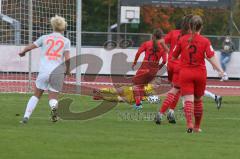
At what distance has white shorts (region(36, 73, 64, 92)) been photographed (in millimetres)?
15562

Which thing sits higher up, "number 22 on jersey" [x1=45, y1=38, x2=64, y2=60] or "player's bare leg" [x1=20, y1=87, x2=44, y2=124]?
"number 22 on jersey" [x1=45, y1=38, x2=64, y2=60]

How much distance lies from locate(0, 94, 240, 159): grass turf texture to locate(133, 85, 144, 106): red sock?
5.31 feet

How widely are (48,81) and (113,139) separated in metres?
2.99

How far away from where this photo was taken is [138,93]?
20.5 metres

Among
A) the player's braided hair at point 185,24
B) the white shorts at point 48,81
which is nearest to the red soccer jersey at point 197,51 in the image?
the player's braided hair at point 185,24

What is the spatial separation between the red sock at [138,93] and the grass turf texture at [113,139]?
5.31 feet

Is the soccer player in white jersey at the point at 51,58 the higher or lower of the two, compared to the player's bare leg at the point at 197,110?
higher

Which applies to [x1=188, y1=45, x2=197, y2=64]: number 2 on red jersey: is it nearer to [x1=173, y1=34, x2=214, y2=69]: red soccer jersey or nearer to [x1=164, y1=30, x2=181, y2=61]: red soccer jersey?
[x1=173, y1=34, x2=214, y2=69]: red soccer jersey

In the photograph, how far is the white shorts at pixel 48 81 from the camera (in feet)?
51.1

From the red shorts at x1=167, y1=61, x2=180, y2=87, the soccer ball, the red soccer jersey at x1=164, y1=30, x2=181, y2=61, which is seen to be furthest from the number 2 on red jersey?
the soccer ball

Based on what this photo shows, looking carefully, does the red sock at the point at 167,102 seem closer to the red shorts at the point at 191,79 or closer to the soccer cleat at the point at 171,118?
the soccer cleat at the point at 171,118

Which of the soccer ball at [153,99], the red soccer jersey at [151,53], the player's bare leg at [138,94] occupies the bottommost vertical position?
the soccer ball at [153,99]

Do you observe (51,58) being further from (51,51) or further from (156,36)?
(156,36)

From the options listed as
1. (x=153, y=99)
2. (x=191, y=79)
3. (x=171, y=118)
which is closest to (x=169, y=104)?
(x=171, y=118)
